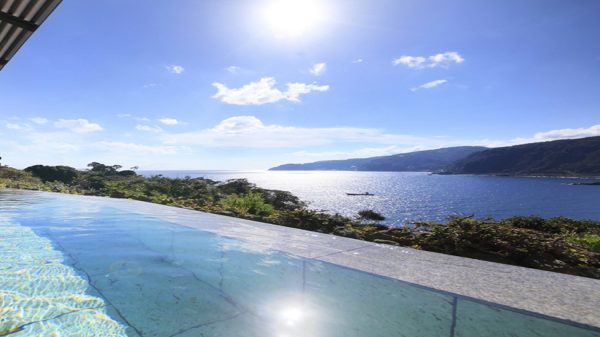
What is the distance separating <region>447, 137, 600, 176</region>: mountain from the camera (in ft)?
408

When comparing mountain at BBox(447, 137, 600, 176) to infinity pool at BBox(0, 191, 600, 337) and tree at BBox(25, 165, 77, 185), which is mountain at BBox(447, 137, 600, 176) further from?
tree at BBox(25, 165, 77, 185)

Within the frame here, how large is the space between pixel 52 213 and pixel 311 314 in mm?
9896

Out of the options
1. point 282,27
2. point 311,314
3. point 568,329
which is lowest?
point 311,314

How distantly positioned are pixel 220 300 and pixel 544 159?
173m

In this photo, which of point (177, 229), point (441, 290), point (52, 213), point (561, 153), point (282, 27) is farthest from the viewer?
point (561, 153)

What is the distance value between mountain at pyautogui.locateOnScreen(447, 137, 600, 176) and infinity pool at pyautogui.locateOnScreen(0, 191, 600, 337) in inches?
6177

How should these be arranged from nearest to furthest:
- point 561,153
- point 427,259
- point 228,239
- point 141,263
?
point 427,259 < point 141,263 < point 228,239 < point 561,153

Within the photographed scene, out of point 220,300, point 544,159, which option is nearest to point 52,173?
point 220,300

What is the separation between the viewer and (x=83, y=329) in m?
2.76

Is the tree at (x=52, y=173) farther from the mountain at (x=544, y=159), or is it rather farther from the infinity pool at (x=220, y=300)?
the mountain at (x=544, y=159)

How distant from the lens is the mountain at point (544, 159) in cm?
12425

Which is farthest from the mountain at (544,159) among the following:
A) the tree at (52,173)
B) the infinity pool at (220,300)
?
the tree at (52,173)

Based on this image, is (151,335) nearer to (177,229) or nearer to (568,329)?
(568,329)

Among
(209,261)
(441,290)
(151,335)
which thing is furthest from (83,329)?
(441,290)
